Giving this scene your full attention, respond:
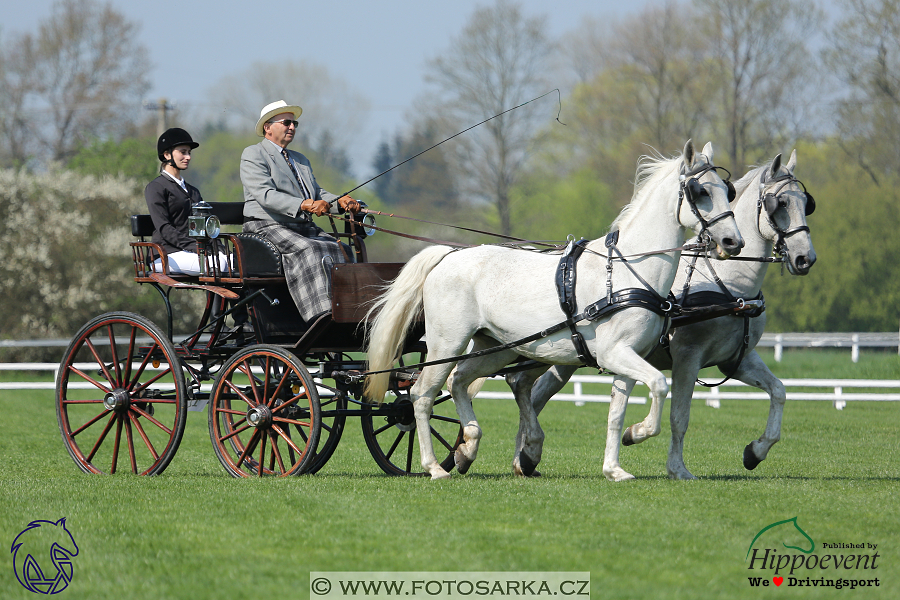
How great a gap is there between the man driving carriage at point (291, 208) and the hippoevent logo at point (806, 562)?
12.1 feet

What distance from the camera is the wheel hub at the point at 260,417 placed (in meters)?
7.24

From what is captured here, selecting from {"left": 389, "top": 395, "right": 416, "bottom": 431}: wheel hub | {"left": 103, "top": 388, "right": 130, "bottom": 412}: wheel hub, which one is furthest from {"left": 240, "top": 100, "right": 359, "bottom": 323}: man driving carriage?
{"left": 103, "top": 388, "right": 130, "bottom": 412}: wheel hub

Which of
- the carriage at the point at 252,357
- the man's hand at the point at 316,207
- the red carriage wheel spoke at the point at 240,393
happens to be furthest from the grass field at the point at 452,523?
the man's hand at the point at 316,207

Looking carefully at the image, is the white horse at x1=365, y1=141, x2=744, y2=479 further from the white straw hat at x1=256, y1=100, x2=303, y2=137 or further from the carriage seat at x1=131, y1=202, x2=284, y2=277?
the white straw hat at x1=256, y1=100, x2=303, y2=137

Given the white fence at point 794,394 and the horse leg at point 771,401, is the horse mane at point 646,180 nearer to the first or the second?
the horse leg at point 771,401

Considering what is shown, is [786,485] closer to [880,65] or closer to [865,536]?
[865,536]

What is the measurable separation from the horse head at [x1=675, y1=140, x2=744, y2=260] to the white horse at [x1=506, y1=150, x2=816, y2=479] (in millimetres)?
727

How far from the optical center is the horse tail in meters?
7.38

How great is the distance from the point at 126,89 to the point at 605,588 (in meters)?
35.5

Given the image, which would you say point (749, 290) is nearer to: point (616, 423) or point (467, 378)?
point (616, 423)

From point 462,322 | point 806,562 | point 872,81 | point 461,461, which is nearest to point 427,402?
point 461,461

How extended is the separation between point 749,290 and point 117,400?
488cm

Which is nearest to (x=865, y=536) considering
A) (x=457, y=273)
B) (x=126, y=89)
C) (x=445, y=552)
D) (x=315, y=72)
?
(x=445, y=552)

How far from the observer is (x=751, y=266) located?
295 inches
